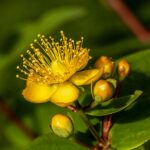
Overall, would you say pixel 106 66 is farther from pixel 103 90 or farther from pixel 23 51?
pixel 23 51

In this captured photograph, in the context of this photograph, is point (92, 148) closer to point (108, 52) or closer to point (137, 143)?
point (137, 143)

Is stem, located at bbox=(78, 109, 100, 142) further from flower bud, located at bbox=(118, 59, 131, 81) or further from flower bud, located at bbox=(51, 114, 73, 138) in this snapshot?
flower bud, located at bbox=(118, 59, 131, 81)

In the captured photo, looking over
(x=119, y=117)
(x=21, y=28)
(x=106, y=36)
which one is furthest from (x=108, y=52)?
(x=119, y=117)

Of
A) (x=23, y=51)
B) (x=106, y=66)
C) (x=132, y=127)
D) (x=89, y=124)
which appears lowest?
(x=132, y=127)

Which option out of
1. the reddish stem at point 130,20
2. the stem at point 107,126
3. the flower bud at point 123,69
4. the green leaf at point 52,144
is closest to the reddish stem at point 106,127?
the stem at point 107,126

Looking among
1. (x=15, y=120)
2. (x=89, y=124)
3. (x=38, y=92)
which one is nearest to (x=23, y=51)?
(x=15, y=120)
